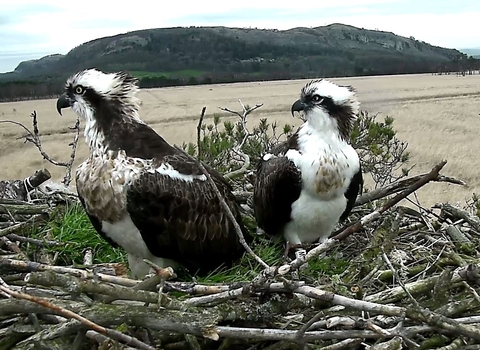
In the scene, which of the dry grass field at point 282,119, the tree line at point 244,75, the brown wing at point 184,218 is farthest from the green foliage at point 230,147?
the tree line at point 244,75

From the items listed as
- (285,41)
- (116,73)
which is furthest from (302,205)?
(285,41)

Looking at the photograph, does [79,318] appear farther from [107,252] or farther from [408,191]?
[107,252]

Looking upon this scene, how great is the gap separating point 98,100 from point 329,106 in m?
1.45

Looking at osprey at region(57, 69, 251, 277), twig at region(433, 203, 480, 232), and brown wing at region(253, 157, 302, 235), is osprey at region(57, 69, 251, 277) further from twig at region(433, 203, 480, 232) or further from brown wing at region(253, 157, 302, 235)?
twig at region(433, 203, 480, 232)

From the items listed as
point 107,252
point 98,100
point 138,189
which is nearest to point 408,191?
point 138,189

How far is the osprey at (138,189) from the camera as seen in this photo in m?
3.26

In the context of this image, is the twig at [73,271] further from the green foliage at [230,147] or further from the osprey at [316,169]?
the green foliage at [230,147]

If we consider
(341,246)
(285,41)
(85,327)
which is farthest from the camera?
(285,41)

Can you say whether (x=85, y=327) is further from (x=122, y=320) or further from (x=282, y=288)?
(x=282, y=288)

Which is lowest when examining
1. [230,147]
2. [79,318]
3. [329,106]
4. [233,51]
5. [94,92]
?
[79,318]

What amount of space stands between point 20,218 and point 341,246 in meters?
2.30

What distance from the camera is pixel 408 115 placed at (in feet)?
87.9

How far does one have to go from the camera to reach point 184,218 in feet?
11.2

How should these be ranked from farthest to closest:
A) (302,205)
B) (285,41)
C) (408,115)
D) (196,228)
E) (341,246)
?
(285,41) → (408,115) → (341,246) → (302,205) → (196,228)
